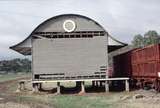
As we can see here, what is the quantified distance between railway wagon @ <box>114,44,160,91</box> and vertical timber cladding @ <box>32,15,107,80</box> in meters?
2.64

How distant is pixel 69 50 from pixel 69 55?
38 centimetres

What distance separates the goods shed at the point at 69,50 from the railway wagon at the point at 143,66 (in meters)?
2.48

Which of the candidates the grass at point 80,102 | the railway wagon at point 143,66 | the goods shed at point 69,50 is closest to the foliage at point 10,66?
the railway wagon at point 143,66

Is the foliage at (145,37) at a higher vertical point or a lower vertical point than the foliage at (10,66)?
higher

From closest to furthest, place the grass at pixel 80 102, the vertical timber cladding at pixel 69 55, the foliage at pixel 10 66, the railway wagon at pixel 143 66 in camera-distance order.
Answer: the grass at pixel 80 102
the railway wagon at pixel 143 66
the vertical timber cladding at pixel 69 55
the foliage at pixel 10 66

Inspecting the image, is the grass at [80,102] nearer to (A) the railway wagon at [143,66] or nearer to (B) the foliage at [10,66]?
(A) the railway wagon at [143,66]

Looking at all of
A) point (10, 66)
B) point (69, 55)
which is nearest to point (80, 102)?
point (69, 55)

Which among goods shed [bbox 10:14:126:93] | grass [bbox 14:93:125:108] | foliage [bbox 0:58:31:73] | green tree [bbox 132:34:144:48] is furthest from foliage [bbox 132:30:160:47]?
grass [bbox 14:93:125:108]

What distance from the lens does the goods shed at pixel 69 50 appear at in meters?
35.3

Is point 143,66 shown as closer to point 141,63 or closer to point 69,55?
point 141,63

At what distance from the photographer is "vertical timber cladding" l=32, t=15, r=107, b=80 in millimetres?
35312

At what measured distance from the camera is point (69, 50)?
3553 centimetres

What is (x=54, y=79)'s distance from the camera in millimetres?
35500

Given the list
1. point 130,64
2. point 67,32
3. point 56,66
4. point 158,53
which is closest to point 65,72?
point 56,66
